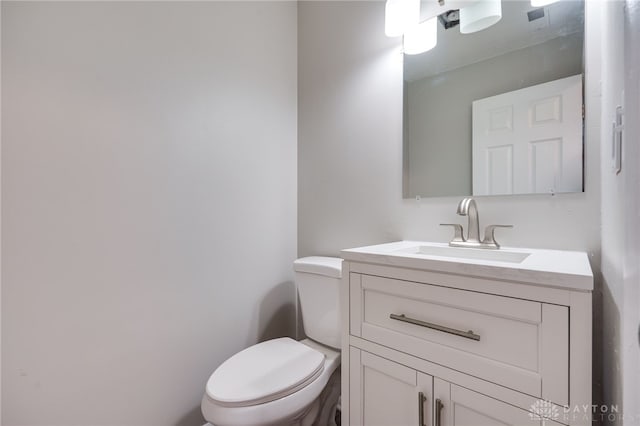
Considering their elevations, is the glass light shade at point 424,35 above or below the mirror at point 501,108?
above

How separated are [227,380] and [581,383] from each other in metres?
1.00

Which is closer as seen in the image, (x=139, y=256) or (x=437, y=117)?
(x=139, y=256)

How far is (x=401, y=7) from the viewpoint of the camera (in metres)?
1.16

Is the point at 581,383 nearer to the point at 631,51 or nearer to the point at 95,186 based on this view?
the point at 631,51

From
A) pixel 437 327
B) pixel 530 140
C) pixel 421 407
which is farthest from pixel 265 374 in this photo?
pixel 530 140

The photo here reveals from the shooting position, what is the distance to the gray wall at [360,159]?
1.00 metres

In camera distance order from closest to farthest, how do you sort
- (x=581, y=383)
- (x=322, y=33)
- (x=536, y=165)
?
(x=581, y=383) → (x=536, y=165) → (x=322, y=33)

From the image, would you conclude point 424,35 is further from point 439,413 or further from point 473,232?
point 439,413

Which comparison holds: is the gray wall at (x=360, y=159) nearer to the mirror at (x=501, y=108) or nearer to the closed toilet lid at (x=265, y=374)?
the mirror at (x=501, y=108)

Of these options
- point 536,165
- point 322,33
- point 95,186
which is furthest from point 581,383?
point 322,33

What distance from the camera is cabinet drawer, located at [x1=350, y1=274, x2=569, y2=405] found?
58cm

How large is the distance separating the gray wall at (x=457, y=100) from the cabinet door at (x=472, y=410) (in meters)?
0.71

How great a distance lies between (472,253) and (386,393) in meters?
0.55

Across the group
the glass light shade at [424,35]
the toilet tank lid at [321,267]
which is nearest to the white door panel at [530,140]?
the glass light shade at [424,35]
